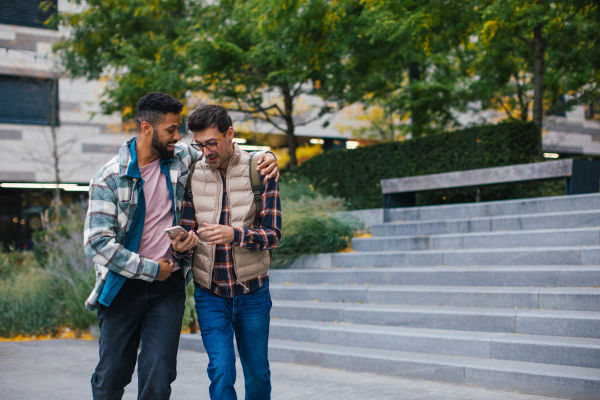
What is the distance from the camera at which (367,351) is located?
6.05m

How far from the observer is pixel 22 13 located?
68.6ft

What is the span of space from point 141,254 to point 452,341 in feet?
12.1

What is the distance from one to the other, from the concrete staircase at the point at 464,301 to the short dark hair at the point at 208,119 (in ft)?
11.2

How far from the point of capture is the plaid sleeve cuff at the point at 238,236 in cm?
303

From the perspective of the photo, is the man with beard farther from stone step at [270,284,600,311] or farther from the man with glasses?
stone step at [270,284,600,311]

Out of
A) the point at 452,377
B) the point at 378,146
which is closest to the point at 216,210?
the point at 452,377

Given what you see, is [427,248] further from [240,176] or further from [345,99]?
[345,99]

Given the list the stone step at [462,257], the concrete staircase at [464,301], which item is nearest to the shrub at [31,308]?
the concrete staircase at [464,301]

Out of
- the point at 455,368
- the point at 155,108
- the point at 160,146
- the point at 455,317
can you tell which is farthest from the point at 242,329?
the point at 455,317

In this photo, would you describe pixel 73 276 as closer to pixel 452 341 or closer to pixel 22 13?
pixel 452 341

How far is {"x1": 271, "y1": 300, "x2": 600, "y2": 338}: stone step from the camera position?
5.24m

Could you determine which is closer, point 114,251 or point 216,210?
point 114,251

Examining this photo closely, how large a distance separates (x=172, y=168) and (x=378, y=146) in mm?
8907

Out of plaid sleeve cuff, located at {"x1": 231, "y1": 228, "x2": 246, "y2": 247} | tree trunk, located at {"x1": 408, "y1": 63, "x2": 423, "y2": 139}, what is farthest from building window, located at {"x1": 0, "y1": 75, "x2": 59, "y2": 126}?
plaid sleeve cuff, located at {"x1": 231, "y1": 228, "x2": 246, "y2": 247}
